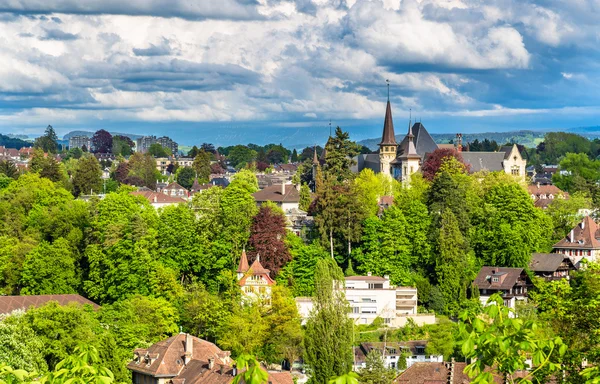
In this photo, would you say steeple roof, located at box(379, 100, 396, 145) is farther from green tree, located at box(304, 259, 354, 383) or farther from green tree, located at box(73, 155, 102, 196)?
green tree, located at box(304, 259, 354, 383)

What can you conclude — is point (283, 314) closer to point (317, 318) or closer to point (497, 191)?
point (317, 318)

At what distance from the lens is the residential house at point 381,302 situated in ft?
181

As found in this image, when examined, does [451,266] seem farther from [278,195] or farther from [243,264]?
[278,195]

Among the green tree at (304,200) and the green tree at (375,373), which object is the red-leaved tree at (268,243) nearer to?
the green tree at (375,373)

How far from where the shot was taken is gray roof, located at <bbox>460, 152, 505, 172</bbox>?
309 ft

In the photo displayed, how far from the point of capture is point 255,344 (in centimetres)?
4841

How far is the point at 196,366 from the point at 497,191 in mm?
29351

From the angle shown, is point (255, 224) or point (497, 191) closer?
point (255, 224)

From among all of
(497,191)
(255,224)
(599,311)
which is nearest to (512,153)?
(497,191)

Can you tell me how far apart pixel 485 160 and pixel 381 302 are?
43.7 metres

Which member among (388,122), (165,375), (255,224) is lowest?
(165,375)

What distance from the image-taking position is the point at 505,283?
5750 cm

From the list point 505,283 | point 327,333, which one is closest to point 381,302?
point 505,283

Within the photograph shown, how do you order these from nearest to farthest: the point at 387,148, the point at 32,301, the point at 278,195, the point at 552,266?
the point at 32,301
the point at 552,266
the point at 278,195
the point at 387,148
